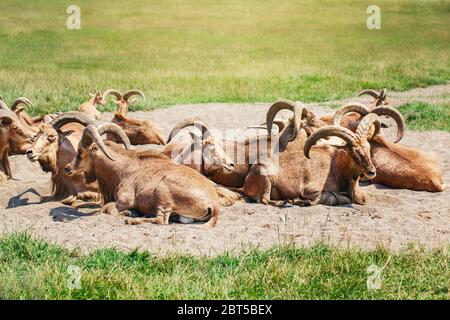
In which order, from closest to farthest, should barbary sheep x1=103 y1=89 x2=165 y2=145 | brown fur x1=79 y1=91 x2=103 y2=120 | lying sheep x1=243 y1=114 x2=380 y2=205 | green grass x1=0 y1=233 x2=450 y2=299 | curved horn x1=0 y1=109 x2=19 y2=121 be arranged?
green grass x1=0 y1=233 x2=450 y2=299 → lying sheep x1=243 y1=114 x2=380 y2=205 → curved horn x1=0 y1=109 x2=19 y2=121 → barbary sheep x1=103 y1=89 x2=165 y2=145 → brown fur x1=79 y1=91 x2=103 y2=120

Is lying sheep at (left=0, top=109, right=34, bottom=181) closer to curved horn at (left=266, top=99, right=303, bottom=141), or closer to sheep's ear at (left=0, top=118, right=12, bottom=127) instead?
sheep's ear at (left=0, top=118, right=12, bottom=127)

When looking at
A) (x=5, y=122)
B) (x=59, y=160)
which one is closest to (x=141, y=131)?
(x=5, y=122)

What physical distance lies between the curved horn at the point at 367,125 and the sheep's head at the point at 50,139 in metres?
4.38

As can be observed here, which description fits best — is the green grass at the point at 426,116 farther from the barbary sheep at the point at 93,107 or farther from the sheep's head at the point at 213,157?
the barbary sheep at the point at 93,107

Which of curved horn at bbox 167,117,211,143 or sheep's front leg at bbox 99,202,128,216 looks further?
curved horn at bbox 167,117,211,143

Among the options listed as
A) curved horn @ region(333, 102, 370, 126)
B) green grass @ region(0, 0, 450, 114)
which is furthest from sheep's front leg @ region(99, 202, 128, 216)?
green grass @ region(0, 0, 450, 114)

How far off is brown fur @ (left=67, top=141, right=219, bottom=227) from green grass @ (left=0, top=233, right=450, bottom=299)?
1.82 m

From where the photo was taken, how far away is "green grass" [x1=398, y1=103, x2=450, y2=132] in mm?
19609

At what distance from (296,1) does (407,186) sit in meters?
58.3

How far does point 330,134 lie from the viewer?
40.4 ft

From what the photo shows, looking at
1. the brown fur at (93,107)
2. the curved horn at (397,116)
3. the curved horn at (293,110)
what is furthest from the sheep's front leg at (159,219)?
the brown fur at (93,107)

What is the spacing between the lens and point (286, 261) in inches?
359

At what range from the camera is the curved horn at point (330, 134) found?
1227cm
